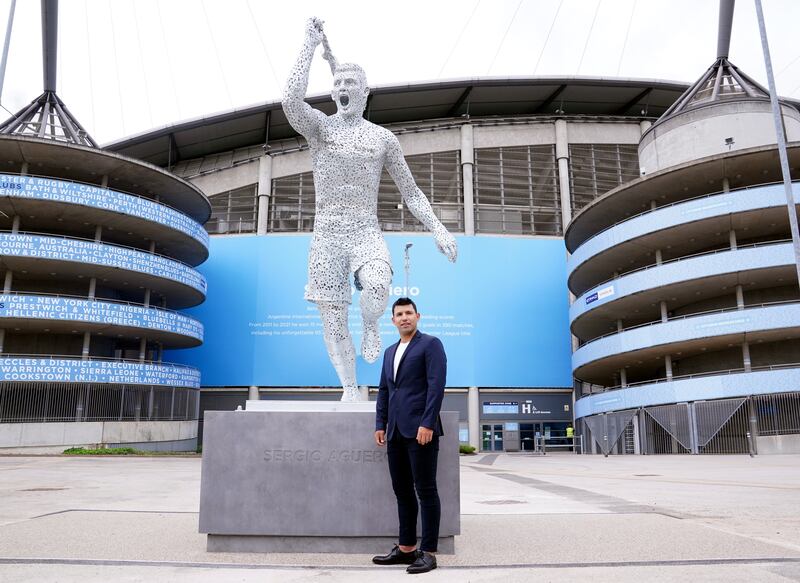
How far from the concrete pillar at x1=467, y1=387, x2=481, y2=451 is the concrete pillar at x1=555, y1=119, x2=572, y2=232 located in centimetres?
1186

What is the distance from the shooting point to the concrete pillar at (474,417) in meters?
36.3

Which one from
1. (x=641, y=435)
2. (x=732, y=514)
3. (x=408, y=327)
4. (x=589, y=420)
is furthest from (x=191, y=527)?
(x=589, y=420)

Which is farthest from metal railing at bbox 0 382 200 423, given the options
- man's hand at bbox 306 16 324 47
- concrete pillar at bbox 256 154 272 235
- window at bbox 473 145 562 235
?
man's hand at bbox 306 16 324 47

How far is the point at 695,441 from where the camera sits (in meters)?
24.9

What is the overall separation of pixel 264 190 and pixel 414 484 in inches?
1484

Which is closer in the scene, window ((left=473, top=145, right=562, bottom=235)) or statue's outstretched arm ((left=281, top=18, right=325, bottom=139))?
statue's outstretched arm ((left=281, top=18, right=325, bottom=139))

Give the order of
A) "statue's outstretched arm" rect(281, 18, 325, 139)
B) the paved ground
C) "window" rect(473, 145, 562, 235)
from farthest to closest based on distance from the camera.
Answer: "window" rect(473, 145, 562, 235)
"statue's outstretched arm" rect(281, 18, 325, 139)
the paved ground

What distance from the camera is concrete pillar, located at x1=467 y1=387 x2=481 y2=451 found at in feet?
119

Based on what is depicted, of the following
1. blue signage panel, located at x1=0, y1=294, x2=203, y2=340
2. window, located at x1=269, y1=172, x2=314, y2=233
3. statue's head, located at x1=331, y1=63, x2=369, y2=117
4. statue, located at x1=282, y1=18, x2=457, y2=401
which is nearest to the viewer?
statue, located at x1=282, y1=18, x2=457, y2=401

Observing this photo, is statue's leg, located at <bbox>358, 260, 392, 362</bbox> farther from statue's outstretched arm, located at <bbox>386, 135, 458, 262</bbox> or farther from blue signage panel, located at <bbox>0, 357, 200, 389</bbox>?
blue signage panel, located at <bbox>0, 357, 200, 389</bbox>

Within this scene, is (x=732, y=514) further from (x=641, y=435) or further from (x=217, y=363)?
(x=217, y=363)

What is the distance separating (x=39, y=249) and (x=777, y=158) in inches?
1231

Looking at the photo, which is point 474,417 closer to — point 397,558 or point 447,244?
point 447,244

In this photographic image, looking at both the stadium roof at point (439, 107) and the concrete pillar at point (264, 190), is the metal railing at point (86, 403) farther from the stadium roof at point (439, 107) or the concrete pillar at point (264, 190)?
the stadium roof at point (439, 107)
